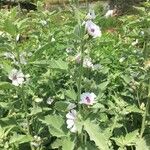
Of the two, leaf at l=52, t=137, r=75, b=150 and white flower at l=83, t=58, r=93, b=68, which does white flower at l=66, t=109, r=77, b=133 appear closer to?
leaf at l=52, t=137, r=75, b=150

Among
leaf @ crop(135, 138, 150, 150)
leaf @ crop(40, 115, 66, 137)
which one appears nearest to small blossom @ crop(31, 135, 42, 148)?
leaf @ crop(40, 115, 66, 137)

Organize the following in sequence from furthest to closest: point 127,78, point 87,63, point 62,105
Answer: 1. point 127,78
2. point 87,63
3. point 62,105

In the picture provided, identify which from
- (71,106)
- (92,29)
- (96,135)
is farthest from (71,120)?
(92,29)

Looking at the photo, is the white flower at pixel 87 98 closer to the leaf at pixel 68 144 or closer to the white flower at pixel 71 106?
the white flower at pixel 71 106

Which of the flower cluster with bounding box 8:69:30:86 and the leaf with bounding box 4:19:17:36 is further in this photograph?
the flower cluster with bounding box 8:69:30:86

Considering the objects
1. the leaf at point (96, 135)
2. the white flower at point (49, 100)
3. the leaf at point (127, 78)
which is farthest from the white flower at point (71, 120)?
the leaf at point (127, 78)

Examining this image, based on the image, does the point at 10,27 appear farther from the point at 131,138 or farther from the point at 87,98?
the point at 131,138

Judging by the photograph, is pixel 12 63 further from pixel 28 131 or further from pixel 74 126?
pixel 74 126
